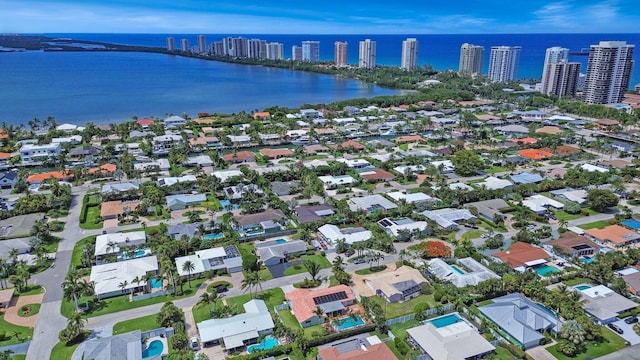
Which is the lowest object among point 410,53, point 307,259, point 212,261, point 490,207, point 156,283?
point 156,283

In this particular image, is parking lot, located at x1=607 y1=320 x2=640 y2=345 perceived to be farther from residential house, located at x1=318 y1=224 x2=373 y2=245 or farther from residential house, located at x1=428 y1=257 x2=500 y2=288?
residential house, located at x1=318 y1=224 x2=373 y2=245

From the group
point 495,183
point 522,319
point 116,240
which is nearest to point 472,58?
point 495,183

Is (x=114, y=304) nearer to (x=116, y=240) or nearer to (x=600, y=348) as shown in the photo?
(x=116, y=240)

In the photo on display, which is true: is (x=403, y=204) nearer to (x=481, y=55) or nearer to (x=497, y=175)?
(x=497, y=175)

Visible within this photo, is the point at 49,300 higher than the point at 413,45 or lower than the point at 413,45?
lower

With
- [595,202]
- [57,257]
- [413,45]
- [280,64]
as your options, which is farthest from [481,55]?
[57,257]

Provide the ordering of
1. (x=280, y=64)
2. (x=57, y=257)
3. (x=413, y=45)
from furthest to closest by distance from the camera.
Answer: (x=280, y=64) → (x=413, y=45) → (x=57, y=257)

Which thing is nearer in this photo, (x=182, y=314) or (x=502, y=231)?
(x=182, y=314)
